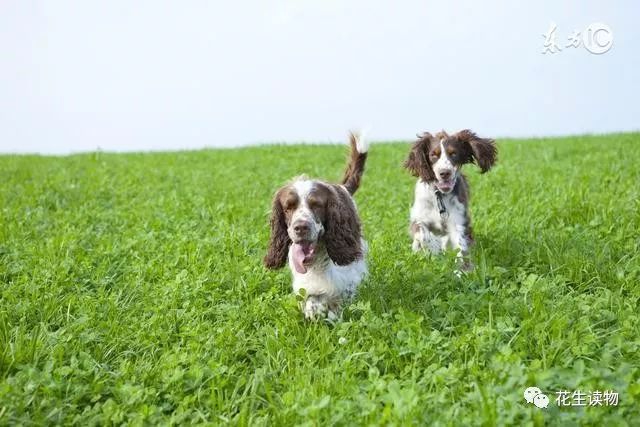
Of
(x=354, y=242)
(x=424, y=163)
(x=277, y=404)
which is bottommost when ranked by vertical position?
(x=277, y=404)

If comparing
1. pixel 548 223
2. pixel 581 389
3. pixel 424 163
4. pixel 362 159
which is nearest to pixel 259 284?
pixel 362 159

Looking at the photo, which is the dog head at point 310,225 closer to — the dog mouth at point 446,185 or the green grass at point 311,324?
the green grass at point 311,324

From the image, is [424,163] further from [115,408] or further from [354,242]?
[115,408]

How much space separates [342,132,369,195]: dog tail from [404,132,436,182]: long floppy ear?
0.51 meters

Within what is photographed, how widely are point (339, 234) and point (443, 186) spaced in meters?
1.81

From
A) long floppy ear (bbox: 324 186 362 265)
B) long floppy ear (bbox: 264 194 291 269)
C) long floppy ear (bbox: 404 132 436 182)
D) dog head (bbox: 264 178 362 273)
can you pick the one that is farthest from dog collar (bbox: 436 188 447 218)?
long floppy ear (bbox: 264 194 291 269)

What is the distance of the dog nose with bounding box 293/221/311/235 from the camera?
4.78 metres

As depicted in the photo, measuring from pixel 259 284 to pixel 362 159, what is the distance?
1760mm

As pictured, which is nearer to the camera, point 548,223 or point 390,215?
point 548,223

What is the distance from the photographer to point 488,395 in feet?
11.3

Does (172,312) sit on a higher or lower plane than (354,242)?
lower

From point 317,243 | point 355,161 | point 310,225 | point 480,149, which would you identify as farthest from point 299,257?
point 480,149

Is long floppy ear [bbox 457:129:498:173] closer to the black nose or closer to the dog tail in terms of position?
the dog tail

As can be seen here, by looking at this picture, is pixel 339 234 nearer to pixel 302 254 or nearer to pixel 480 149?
pixel 302 254
